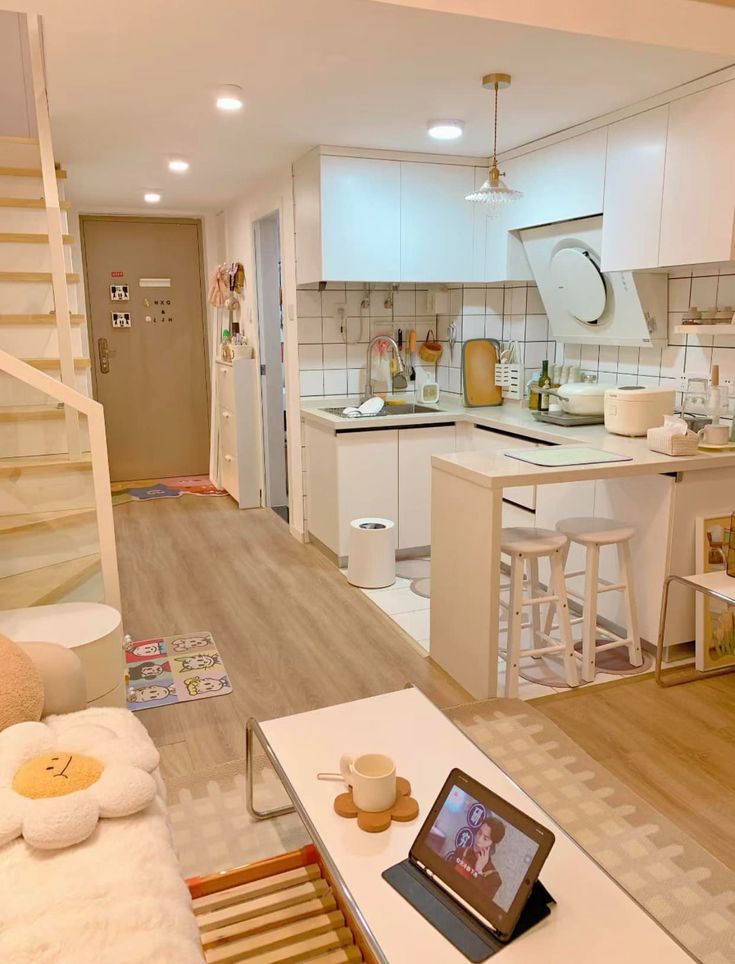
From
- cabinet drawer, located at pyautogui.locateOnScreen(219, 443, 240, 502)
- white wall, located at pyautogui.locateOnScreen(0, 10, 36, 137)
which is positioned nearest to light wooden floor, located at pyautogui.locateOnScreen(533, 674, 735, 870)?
cabinet drawer, located at pyautogui.locateOnScreen(219, 443, 240, 502)

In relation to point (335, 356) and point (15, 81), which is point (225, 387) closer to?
point (335, 356)

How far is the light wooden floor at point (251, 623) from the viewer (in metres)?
2.74

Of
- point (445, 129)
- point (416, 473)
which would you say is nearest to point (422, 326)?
point (416, 473)

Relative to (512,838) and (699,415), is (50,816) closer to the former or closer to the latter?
(512,838)

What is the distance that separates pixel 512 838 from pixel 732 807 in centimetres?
121

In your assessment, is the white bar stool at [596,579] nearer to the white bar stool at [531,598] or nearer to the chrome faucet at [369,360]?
the white bar stool at [531,598]

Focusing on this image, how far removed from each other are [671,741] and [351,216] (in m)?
2.98

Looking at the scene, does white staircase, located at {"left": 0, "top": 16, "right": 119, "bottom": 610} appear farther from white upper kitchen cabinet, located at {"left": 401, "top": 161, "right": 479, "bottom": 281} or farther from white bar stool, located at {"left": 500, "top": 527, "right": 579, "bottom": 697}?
white upper kitchen cabinet, located at {"left": 401, "top": 161, "right": 479, "bottom": 281}

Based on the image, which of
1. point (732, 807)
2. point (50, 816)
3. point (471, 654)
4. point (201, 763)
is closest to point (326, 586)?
point (471, 654)

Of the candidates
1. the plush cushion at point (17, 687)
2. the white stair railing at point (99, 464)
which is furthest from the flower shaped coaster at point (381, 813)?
the white stair railing at point (99, 464)

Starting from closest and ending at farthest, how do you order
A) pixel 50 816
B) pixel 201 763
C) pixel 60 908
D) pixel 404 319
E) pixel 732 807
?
pixel 60 908 < pixel 50 816 < pixel 732 807 < pixel 201 763 < pixel 404 319

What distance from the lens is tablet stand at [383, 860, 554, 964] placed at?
1.25m

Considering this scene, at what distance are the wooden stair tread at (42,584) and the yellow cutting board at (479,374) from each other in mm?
2556

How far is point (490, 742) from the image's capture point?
2.48 meters
